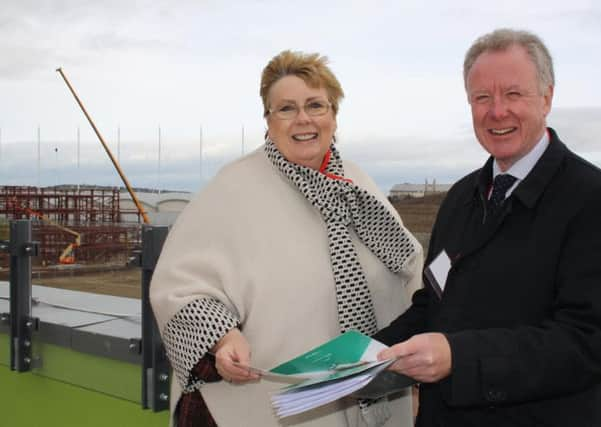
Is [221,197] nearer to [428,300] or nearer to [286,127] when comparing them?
[286,127]

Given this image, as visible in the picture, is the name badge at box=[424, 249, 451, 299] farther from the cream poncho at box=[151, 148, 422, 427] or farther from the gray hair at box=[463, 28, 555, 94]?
the gray hair at box=[463, 28, 555, 94]

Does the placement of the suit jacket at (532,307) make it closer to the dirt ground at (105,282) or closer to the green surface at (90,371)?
the dirt ground at (105,282)

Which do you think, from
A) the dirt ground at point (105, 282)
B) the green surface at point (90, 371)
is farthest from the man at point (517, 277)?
the green surface at point (90, 371)

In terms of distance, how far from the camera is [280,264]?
1.75 metres

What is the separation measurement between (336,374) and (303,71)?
0.95 metres

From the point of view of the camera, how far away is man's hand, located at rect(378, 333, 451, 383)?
3.69 feet

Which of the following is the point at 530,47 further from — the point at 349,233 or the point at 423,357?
the point at 349,233

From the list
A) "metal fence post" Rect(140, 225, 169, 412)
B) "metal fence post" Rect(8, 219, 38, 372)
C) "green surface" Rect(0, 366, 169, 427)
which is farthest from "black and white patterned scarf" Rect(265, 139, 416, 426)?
"metal fence post" Rect(8, 219, 38, 372)

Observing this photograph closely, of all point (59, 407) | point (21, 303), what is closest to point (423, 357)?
point (59, 407)

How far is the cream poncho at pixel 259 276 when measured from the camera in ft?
5.63

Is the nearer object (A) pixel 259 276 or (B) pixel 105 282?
(A) pixel 259 276

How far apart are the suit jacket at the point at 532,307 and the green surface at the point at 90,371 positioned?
1829 mm

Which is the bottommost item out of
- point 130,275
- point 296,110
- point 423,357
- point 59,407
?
point 59,407

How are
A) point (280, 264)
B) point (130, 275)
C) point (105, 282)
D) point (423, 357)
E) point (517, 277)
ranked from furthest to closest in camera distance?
1. point (105, 282)
2. point (130, 275)
3. point (280, 264)
4. point (517, 277)
5. point (423, 357)
